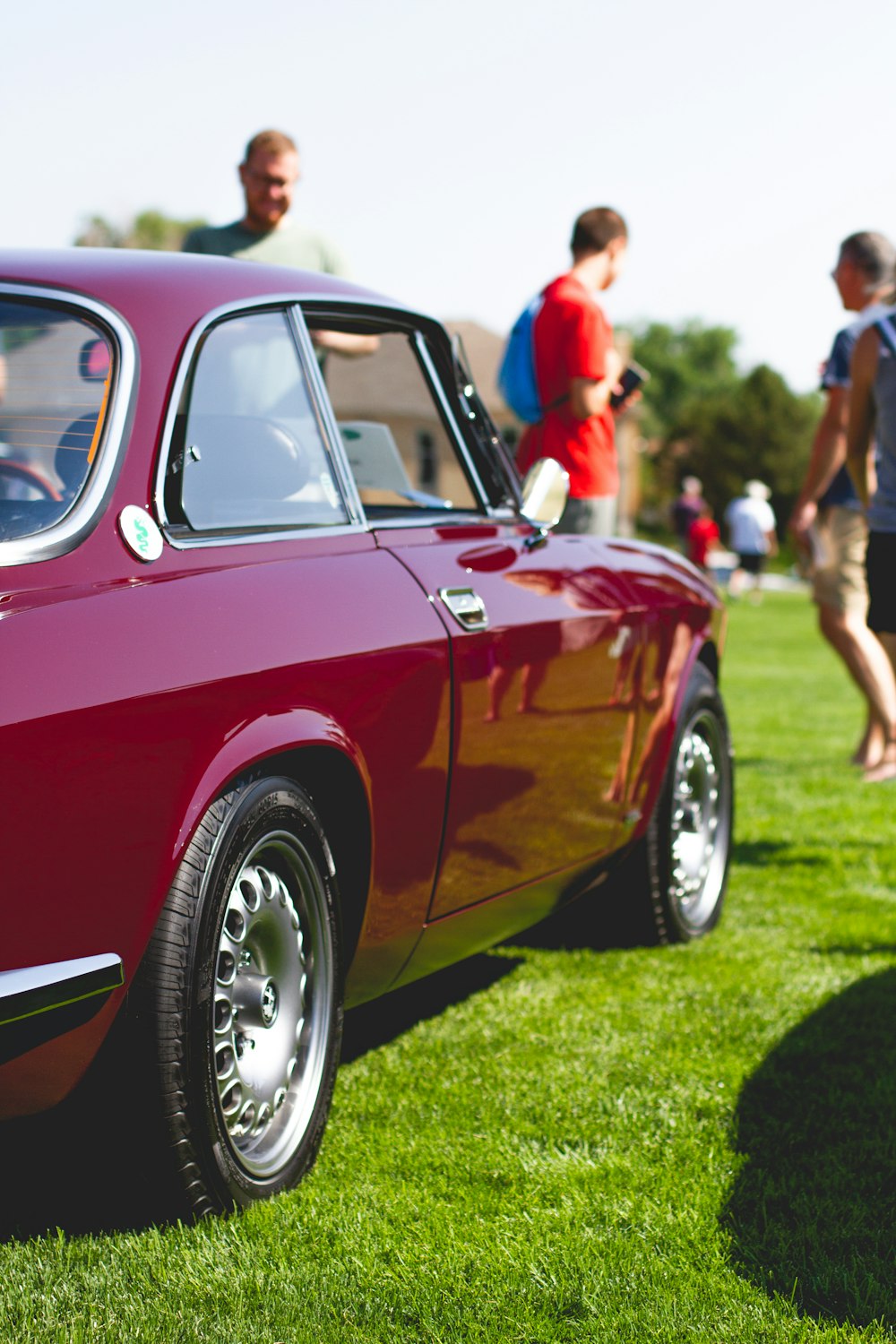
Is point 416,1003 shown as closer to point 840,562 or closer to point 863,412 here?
point 863,412

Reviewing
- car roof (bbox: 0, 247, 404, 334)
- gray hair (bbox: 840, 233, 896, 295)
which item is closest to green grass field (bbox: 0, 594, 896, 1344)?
car roof (bbox: 0, 247, 404, 334)

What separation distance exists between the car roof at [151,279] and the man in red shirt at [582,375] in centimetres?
246

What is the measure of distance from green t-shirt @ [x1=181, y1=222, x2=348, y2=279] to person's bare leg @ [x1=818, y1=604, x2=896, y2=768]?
137 inches

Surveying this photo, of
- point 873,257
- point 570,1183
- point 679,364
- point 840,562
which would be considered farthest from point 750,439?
point 570,1183

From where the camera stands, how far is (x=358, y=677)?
2.99 metres

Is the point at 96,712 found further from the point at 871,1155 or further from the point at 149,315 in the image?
the point at 871,1155

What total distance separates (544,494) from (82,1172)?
1.91 metres

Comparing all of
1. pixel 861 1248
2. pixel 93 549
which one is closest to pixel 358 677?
pixel 93 549

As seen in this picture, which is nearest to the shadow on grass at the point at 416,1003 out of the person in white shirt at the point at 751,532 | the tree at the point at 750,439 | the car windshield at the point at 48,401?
the car windshield at the point at 48,401

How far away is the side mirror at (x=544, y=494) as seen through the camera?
404cm

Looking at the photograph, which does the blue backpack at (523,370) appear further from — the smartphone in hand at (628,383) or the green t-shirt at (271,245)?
the green t-shirt at (271,245)

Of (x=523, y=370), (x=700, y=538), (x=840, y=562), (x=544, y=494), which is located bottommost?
(x=700, y=538)

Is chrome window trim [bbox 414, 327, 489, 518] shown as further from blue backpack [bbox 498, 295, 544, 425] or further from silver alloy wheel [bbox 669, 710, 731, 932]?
blue backpack [bbox 498, 295, 544, 425]

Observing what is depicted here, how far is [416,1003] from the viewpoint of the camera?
4.39 metres
